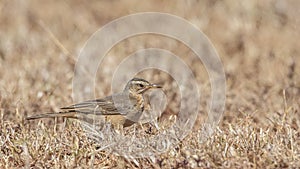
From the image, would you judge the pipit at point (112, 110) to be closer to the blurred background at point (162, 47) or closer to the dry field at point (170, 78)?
the dry field at point (170, 78)

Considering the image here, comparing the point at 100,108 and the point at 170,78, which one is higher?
the point at 170,78

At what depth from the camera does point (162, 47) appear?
11.0 m

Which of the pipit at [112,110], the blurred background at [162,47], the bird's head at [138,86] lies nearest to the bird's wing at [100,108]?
the pipit at [112,110]

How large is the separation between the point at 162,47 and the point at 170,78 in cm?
166

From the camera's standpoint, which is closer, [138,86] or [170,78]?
[138,86]

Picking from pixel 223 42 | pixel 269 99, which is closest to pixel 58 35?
pixel 223 42

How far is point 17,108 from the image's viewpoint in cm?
758

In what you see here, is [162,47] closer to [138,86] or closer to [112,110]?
[138,86]

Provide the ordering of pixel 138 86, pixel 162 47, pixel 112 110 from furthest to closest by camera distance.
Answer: pixel 162 47
pixel 138 86
pixel 112 110

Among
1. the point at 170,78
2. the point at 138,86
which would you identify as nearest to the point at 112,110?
the point at 138,86

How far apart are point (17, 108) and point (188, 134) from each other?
2017 mm

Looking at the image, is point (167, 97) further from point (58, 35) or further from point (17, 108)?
point (58, 35)

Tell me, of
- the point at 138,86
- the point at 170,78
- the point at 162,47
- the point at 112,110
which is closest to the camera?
the point at 112,110

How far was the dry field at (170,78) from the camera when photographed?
589cm
